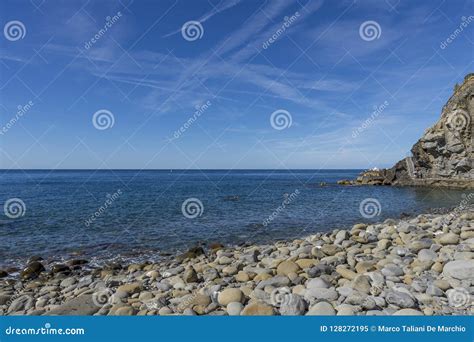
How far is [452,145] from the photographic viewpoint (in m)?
42.9

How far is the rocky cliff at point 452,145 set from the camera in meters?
42.1

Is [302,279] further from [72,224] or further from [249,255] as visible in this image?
[72,224]

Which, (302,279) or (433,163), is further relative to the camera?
(433,163)

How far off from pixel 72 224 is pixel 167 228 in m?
6.29

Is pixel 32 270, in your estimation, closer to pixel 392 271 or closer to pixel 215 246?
pixel 215 246

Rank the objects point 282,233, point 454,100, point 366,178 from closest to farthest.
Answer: point 282,233, point 454,100, point 366,178

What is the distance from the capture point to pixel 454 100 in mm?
45062

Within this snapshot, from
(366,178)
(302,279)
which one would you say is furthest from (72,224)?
(366,178)

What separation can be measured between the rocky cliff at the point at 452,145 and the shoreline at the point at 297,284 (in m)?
38.3

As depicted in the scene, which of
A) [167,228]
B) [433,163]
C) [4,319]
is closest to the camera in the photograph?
[4,319]

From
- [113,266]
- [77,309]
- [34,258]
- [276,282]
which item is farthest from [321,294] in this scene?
[34,258]

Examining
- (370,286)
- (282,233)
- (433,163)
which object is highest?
(433,163)

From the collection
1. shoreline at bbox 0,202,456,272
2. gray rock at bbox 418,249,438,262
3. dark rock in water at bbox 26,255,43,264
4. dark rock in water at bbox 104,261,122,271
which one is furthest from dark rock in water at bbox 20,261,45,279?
gray rock at bbox 418,249,438,262

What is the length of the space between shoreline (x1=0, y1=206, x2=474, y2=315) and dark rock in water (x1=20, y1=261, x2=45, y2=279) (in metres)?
0.03
